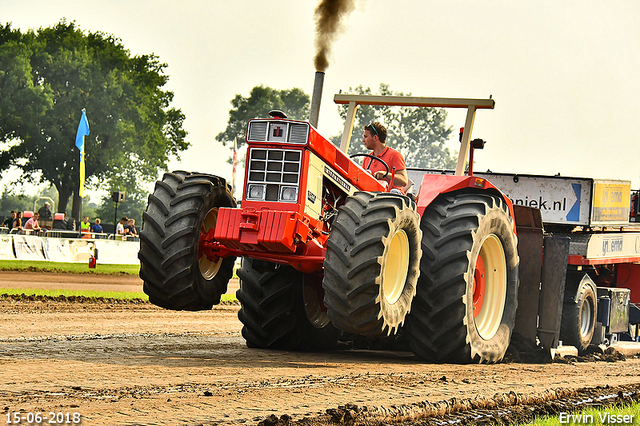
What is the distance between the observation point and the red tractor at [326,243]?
22.4 feet

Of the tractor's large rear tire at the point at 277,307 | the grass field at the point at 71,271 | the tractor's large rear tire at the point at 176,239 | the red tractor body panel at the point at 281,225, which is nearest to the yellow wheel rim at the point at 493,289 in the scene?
the tractor's large rear tire at the point at 277,307

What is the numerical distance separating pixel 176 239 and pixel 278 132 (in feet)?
4.44

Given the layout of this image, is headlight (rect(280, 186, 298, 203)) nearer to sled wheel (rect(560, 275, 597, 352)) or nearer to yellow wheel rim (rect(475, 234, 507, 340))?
yellow wheel rim (rect(475, 234, 507, 340))

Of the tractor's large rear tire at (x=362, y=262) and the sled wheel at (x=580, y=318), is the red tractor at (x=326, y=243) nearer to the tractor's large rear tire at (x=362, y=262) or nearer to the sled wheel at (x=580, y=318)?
the tractor's large rear tire at (x=362, y=262)

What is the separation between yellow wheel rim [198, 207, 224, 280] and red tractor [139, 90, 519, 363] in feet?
0.04

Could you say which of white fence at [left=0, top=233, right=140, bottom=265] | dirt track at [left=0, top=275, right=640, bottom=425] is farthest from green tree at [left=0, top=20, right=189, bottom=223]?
dirt track at [left=0, top=275, right=640, bottom=425]

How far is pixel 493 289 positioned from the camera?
906 cm

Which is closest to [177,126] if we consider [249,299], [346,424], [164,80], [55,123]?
[164,80]

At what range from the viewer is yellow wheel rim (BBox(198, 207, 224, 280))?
303 inches

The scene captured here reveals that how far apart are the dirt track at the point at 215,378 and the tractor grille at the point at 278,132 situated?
206cm

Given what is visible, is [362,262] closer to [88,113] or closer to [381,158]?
[381,158]

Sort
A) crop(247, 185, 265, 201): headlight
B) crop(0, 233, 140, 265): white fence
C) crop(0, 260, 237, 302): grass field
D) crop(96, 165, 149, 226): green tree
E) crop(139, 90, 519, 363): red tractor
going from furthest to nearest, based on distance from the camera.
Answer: crop(96, 165, 149, 226): green tree → crop(0, 233, 140, 265): white fence → crop(0, 260, 237, 302): grass field → crop(247, 185, 265, 201): headlight → crop(139, 90, 519, 363): red tractor

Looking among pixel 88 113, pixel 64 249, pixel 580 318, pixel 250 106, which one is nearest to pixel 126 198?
pixel 88 113

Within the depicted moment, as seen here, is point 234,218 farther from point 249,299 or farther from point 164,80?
point 164,80
